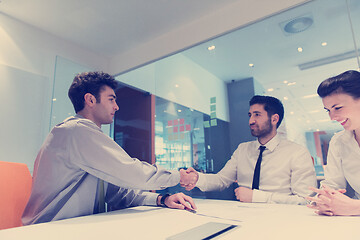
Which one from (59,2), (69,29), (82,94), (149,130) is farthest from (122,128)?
(82,94)

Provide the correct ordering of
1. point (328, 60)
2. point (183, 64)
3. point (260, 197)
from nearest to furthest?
point (260, 197) < point (328, 60) < point (183, 64)

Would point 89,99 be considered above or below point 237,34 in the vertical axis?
below

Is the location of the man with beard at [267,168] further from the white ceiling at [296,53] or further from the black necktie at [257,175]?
the white ceiling at [296,53]

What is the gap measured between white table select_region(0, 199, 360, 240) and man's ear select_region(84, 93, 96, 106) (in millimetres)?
927

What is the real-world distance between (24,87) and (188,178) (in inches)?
94.9

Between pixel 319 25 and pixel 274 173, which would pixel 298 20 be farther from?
pixel 274 173

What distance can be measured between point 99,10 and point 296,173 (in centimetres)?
269

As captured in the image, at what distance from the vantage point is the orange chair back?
112cm

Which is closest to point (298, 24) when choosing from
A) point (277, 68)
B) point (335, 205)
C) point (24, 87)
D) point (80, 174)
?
point (277, 68)

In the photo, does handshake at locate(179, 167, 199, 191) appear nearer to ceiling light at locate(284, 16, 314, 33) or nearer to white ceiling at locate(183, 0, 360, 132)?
white ceiling at locate(183, 0, 360, 132)

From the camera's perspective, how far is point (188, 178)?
1.81 m

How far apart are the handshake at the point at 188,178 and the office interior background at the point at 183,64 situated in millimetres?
583

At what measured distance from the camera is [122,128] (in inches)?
154

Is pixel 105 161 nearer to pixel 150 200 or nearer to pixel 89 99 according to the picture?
pixel 150 200
